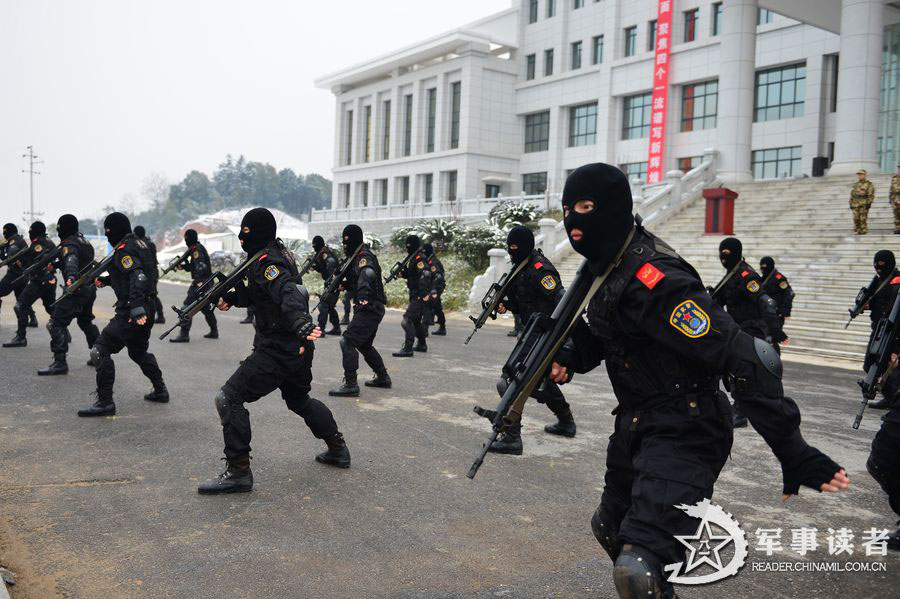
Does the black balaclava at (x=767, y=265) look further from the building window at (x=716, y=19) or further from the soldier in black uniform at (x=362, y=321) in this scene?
the building window at (x=716, y=19)

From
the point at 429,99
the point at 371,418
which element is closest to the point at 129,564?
the point at 371,418

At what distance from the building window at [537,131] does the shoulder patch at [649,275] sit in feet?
146

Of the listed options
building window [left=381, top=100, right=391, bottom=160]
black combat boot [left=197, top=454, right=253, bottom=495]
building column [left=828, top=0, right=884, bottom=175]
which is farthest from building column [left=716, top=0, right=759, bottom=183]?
building window [left=381, top=100, right=391, bottom=160]

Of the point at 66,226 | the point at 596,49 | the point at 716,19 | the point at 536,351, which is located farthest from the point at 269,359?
the point at 596,49

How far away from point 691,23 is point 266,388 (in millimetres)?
38567

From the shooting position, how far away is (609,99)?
4138cm

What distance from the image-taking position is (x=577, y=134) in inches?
1743

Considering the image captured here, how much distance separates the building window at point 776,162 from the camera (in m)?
34.1

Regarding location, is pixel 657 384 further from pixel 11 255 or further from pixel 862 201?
pixel 862 201

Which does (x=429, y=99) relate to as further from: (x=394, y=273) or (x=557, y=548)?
(x=557, y=548)

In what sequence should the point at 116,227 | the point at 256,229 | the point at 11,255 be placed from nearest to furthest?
1. the point at 256,229
2. the point at 116,227
3. the point at 11,255

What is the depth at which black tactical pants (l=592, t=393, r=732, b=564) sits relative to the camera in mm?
2633

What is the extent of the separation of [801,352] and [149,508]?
12.6 meters

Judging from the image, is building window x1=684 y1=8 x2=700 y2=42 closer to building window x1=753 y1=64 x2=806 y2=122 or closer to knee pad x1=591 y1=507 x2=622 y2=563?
building window x1=753 y1=64 x2=806 y2=122
